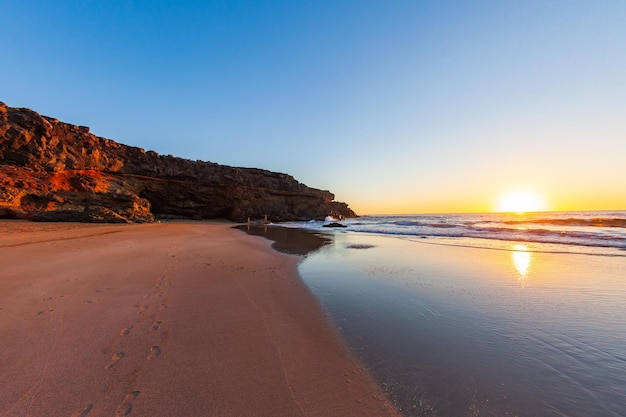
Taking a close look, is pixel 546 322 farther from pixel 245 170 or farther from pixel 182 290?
pixel 245 170

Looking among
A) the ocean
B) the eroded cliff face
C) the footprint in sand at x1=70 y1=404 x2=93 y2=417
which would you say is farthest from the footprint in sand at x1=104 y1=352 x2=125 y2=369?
the eroded cliff face

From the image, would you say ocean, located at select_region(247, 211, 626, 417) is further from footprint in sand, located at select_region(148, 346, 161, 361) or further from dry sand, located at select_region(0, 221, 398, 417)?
footprint in sand, located at select_region(148, 346, 161, 361)

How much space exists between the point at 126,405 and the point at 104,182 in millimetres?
30145

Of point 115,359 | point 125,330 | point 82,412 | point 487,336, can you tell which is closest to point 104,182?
point 125,330

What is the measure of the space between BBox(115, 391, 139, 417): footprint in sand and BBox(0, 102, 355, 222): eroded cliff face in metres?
22.9

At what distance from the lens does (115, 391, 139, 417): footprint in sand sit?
70.8 inches

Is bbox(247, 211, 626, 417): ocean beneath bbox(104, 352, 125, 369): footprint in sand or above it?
above

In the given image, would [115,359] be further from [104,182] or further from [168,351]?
[104,182]

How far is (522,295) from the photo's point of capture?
483cm

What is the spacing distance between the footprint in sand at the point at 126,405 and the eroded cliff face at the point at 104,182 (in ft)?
75.1

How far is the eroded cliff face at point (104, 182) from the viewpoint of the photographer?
62.0 feet

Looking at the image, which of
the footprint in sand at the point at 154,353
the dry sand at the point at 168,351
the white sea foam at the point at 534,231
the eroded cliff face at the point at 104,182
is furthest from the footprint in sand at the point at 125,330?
the eroded cliff face at the point at 104,182

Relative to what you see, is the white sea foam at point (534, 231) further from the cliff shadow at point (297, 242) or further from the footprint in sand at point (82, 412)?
the footprint in sand at point (82, 412)

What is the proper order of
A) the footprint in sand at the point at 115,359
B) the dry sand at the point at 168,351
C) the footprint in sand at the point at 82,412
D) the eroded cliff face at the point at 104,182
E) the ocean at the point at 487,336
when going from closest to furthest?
1. the footprint in sand at the point at 82,412
2. the dry sand at the point at 168,351
3. the ocean at the point at 487,336
4. the footprint in sand at the point at 115,359
5. the eroded cliff face at the point at 104,182
